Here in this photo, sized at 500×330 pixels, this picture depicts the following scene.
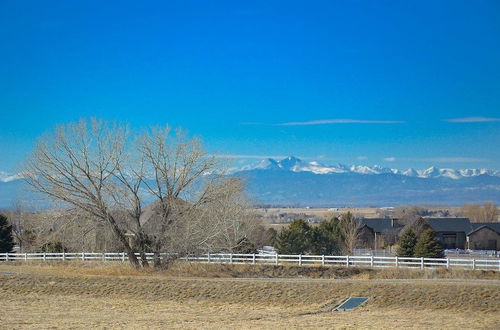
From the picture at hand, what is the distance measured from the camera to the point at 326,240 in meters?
68.2

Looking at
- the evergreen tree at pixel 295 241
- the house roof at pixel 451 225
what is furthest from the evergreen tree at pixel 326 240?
the house roof at pixel 451 225

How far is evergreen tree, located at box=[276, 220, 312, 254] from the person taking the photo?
65.0 m

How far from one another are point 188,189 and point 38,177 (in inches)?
346

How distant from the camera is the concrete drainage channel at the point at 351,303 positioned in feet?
94.3

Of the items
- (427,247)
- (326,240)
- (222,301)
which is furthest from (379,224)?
(222,301)

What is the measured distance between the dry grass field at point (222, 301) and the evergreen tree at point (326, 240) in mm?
25935

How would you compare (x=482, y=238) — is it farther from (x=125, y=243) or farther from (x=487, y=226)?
(x=125, y=243)

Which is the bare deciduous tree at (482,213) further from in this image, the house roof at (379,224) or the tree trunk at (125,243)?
the tree trunk at (125,243)

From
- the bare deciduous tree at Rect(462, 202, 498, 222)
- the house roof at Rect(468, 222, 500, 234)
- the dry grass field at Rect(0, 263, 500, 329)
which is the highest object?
the bare deciduous tree at Rect(462, 202, 498, 222)

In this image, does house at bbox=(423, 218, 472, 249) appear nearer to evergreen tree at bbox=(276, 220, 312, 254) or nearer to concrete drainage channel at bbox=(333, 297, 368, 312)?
evergreen tree at bbox=(276, 220, 312, 254)

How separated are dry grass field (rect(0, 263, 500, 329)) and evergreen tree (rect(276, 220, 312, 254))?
80.5 feet

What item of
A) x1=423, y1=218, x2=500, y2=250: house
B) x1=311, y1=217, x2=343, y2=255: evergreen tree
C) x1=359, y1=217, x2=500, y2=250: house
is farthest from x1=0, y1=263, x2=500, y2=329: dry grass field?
x1=423, y1=218, x2=500, y2=250: house

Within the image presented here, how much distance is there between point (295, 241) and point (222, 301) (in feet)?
111

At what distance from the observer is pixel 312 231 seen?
6725cm
